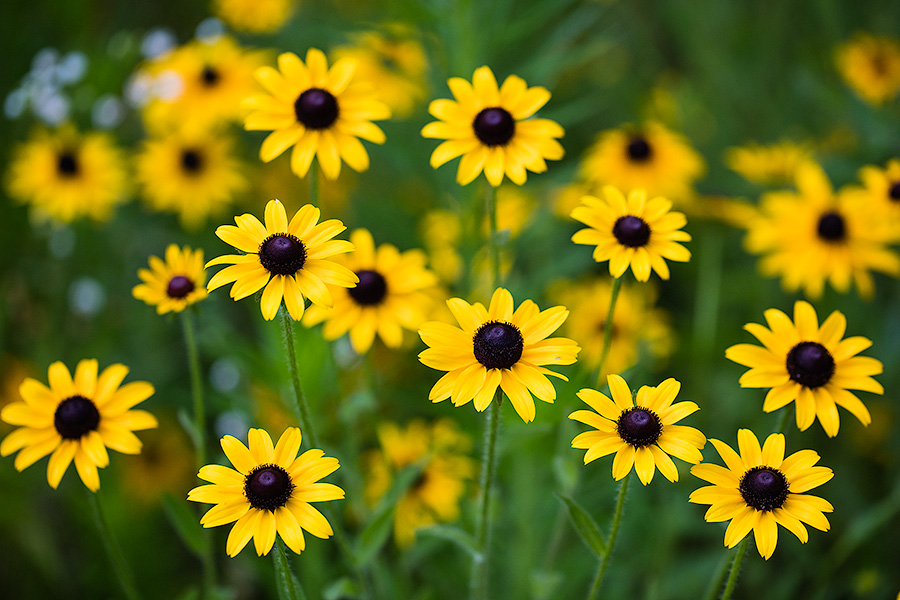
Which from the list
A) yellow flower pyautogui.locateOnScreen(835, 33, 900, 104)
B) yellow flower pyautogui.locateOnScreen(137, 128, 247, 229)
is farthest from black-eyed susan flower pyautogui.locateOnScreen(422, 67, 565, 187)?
yellow flower pyautogui.locateOnScreen(835, 33, 900, 104)

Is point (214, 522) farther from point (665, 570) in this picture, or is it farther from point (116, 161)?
point (116, 161)

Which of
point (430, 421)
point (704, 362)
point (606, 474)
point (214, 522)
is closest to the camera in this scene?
point (214, 522)

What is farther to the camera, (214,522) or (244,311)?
(244,311)

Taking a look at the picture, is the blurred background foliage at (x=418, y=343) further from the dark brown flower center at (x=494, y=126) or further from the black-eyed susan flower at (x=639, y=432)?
the dark brown flower center at (x=494, y=126)

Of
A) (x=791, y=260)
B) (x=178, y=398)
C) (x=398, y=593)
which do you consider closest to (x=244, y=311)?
(x=178, y=398)

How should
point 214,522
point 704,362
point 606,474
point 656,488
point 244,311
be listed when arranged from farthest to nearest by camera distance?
point 244,311
point 656,488
point 704,362
point 606,474
point 214,522

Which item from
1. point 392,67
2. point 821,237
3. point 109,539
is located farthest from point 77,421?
point 392,67

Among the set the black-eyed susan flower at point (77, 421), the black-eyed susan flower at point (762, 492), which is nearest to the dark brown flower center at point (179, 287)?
A: the black-eyed susan flower at point (77, 421)
